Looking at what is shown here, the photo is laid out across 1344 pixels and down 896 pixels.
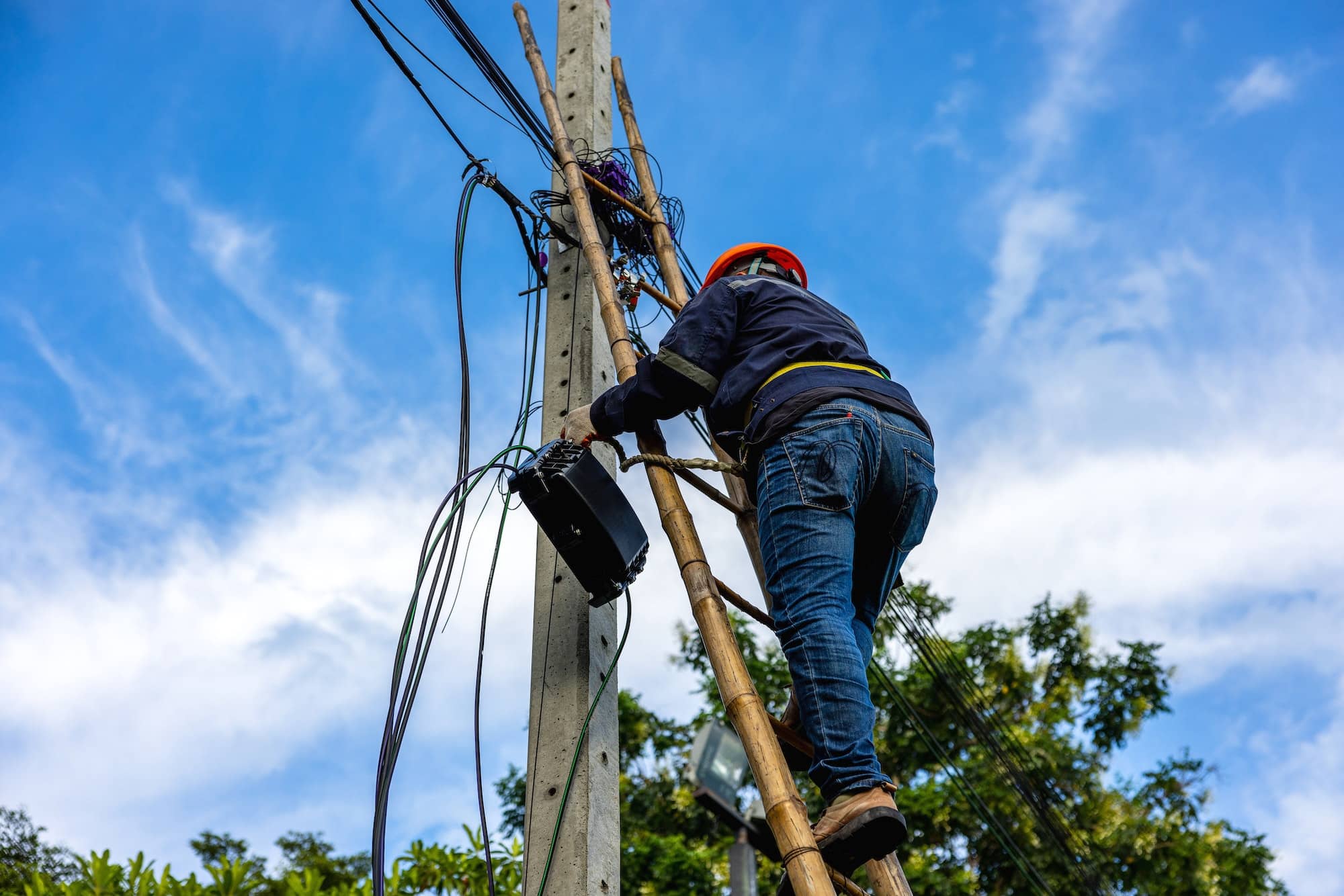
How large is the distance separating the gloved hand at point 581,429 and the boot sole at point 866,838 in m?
1.23

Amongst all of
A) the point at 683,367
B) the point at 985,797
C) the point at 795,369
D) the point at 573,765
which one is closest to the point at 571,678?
the point at 573,765

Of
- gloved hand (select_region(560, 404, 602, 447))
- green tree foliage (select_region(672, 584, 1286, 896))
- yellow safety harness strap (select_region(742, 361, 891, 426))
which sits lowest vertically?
yellow safety harness strap (select_region(742, 361, 891, 426))

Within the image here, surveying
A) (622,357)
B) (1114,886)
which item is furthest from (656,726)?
(622,357)

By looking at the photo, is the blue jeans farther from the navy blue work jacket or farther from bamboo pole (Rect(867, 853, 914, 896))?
bamboo pole (Rect(867, 853, 914, 896))

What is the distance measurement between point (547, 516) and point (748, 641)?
36.0 ft

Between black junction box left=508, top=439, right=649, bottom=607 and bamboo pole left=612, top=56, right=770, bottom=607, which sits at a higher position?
bamboo pole left=612, top=56, right=770, bottom=607

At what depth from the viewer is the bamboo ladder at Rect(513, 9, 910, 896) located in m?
2.04

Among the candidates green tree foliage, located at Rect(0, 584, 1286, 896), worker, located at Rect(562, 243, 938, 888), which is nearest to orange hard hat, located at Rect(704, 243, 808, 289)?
worker, located at Rect(562, 243, 938, 888)

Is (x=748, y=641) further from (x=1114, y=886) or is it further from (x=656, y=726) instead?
(x=1114, y=886)

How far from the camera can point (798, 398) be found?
2432mm

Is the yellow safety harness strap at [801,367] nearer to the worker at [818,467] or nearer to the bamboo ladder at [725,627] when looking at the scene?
the worker at [818,467]

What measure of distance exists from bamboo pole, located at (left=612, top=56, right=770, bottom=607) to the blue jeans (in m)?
0.44

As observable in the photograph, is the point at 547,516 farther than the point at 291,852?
No

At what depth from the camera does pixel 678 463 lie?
9.21 ft
